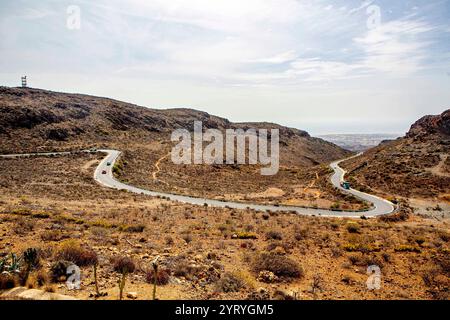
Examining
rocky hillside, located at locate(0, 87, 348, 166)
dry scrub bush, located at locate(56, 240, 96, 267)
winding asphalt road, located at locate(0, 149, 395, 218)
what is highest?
rocky hillside, located at locate(0, 87, 348, 166)

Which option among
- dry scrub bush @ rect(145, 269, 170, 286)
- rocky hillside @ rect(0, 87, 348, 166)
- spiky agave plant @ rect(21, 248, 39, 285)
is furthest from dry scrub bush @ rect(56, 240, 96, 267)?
rocky hillside @ rect(0, 87, 348, 166)

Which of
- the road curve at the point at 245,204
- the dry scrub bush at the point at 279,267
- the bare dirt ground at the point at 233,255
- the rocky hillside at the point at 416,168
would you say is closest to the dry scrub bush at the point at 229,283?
the bare dirt ground at the point at 233,255

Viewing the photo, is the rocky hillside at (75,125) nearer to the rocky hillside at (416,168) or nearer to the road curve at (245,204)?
the road curve at (245,204)

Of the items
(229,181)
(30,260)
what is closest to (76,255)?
(30,260)

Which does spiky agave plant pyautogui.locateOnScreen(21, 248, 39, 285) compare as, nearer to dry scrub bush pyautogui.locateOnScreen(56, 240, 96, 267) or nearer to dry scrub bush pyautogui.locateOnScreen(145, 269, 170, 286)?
dry scrub bush pyautogui.locateOnScreen(56, 240, 96, 267)

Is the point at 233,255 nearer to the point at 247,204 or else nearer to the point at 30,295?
the point at 30,295
